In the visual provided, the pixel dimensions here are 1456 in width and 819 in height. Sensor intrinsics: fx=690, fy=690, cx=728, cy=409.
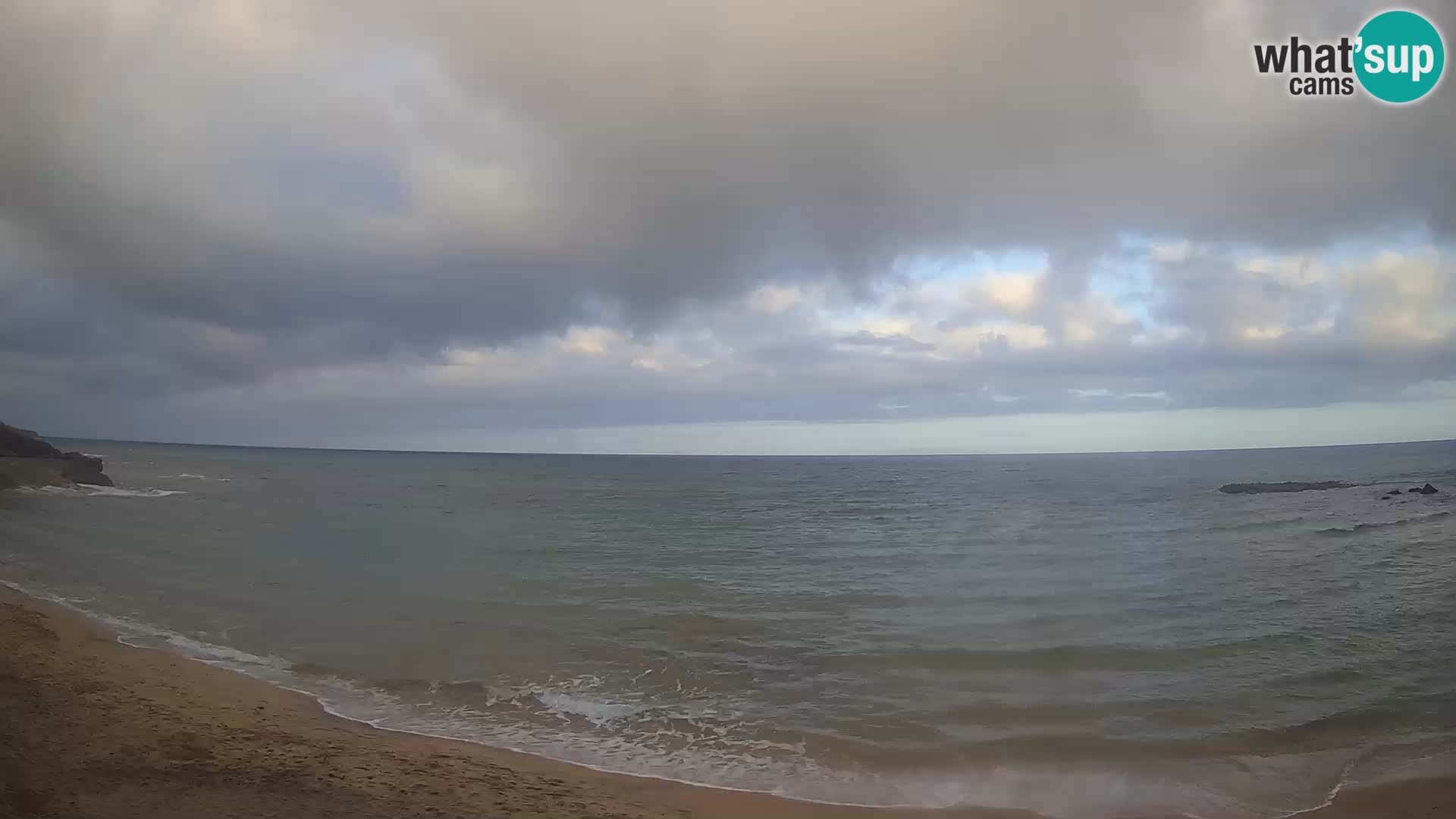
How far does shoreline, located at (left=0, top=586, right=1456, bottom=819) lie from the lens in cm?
719

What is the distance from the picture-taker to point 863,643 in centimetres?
1582

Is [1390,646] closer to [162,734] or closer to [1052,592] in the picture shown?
[1052,592]

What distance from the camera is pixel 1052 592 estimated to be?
70.6 ft

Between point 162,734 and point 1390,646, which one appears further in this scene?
point 1390,646

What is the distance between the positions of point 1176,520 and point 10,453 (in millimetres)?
87288

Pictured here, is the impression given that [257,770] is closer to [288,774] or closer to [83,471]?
[288,774]

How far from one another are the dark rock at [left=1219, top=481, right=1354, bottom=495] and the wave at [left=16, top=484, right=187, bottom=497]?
94.3m

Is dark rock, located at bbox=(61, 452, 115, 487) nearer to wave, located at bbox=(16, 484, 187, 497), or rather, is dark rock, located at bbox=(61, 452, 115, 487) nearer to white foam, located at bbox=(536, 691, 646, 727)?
wave, located at bbox=(16, 484, 187, 497)

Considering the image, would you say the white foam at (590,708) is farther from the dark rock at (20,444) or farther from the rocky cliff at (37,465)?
the dark rock at (20,444)

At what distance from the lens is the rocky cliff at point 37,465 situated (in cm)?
5216

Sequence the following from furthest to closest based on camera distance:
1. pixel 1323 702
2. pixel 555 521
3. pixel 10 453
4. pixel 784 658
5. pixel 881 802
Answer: pixel 10 453
pixel 555 521
pixel 784 658
pixel 1323 702
pixel 881 802

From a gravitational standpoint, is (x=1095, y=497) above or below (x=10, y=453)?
below

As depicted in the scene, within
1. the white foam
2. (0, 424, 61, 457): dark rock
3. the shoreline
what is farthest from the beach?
(0, 424, 61, 457): dark rock

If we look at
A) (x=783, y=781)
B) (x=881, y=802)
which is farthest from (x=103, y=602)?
(x=881, y=802)
